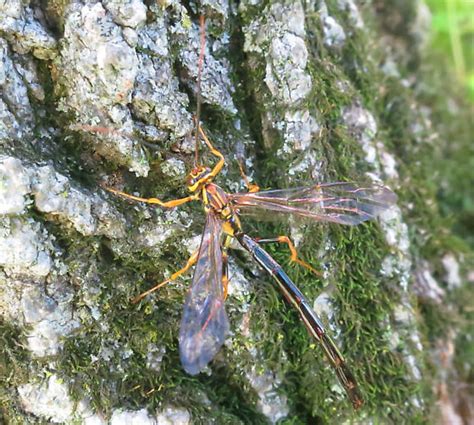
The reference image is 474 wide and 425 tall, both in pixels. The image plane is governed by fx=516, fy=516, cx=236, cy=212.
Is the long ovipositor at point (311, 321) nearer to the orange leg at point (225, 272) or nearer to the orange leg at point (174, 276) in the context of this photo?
the orange leg at point (225, 272)

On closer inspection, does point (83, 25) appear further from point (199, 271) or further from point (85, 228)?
point (199, 271)

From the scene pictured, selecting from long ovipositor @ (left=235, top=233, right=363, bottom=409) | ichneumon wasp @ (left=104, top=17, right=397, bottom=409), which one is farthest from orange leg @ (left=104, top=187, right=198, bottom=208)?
long ovipositor @ (left=235, top=233, right=363, bottom=409)

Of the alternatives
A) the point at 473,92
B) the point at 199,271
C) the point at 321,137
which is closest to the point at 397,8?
the point at 473,92

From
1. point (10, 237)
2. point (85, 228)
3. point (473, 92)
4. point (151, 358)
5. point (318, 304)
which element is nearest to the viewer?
point (10, 237)

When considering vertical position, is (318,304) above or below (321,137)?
below

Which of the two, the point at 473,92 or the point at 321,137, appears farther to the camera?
the point at 473,92

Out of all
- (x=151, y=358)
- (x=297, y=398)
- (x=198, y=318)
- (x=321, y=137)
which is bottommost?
(x=297, y=398)

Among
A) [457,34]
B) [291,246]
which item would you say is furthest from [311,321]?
[457,34]

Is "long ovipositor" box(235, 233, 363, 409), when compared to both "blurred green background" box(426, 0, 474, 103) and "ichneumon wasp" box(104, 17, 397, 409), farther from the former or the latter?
"blurred green background" box(426, 0, 474, 103)
